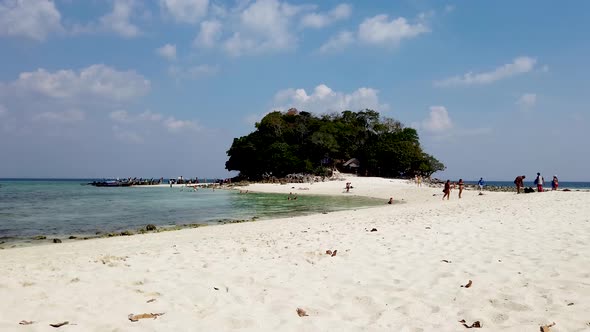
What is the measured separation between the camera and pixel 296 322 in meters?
4.55

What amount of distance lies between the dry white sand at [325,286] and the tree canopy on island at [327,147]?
202ft

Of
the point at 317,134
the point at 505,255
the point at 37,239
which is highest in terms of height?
the point at 317,134

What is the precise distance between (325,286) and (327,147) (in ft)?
218

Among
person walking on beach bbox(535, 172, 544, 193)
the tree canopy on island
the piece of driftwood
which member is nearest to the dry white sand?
the piece of driftwood

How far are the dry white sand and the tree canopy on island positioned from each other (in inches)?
2420

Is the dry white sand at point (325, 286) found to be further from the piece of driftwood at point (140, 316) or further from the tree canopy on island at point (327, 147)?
the tree canopy on island at point (327, 147)

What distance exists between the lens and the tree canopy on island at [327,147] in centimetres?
7181

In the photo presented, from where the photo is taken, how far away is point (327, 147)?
2835 inches

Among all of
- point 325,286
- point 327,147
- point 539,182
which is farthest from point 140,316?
point 327,147

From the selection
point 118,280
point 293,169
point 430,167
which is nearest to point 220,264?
point 118,280

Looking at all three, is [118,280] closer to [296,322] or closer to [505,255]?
[296,322]

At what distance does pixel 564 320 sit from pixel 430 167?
72328 mm

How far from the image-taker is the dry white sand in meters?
4.51

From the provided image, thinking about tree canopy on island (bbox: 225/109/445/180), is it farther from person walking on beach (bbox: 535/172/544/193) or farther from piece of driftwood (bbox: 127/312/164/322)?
piece of driftwood (bbox: 127/312/164/322)
